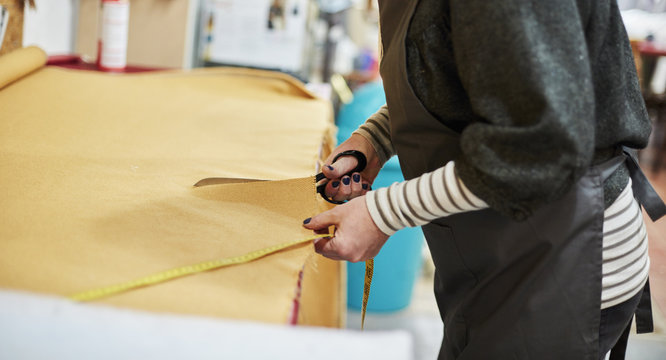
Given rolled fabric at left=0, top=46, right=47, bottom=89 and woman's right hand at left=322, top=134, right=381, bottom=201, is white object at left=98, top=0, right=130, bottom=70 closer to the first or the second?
rolled fabric at left=0, top=46, right=47, bottom=89

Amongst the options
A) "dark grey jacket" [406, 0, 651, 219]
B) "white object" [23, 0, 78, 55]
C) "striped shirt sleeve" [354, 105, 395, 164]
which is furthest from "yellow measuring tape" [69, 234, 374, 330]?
"white object" [23, 0, 78, 55]

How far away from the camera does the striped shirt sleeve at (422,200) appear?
0.70 meters

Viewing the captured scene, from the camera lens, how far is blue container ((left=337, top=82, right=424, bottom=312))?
2.14 meters

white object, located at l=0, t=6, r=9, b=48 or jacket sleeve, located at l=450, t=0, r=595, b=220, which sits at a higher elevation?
jacket sleeve, located at l=450, t=0, r=595, b=220

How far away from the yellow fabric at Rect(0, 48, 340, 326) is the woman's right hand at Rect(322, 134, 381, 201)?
0.06 m

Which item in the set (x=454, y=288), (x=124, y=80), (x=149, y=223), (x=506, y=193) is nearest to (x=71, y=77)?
(x=124, y=80)

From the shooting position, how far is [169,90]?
1.57 meters

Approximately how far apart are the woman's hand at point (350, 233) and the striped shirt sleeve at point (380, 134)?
0.30 m

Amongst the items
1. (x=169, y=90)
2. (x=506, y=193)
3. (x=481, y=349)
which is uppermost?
(x=506, y=193)

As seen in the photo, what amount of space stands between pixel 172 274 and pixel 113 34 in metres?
1.40

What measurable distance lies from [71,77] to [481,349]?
1180 millimetres

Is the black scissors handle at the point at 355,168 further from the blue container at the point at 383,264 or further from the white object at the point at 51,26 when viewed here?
the white object at the point at 51,26

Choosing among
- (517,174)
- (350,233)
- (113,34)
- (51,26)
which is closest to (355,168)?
(350,233)

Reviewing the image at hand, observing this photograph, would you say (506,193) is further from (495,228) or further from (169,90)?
(169,90)
